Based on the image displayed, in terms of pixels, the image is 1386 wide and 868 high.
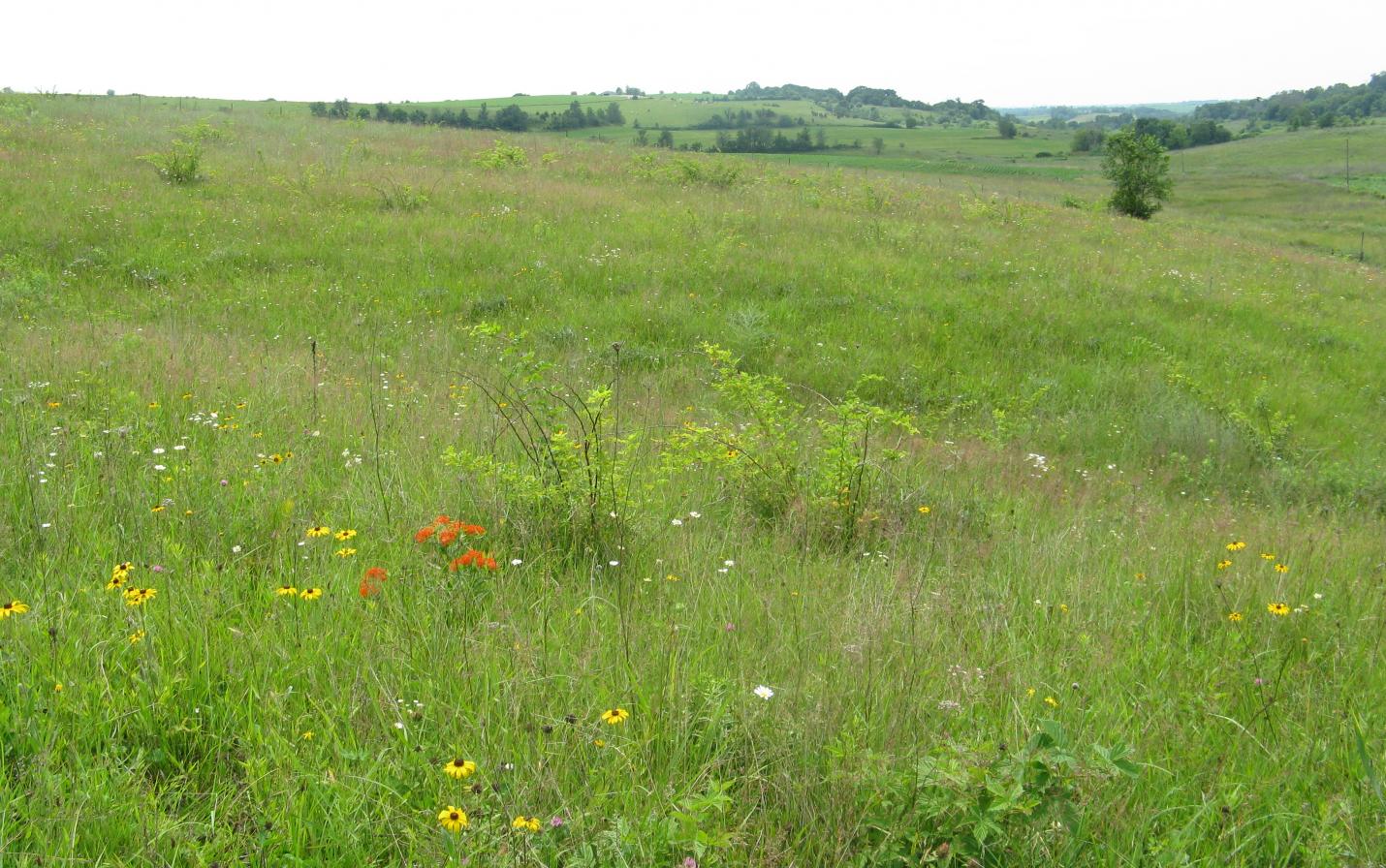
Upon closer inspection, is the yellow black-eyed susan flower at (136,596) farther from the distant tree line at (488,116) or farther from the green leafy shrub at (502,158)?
the distant tree line at (488,116)

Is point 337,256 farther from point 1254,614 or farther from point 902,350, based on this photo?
point 1254,614

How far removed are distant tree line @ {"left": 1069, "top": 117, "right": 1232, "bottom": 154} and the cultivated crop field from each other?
88.8 meters

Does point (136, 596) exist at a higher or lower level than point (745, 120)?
lower

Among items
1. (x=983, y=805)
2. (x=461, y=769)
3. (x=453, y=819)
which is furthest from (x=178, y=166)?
(x=983, y=805)

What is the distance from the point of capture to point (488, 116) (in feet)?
191

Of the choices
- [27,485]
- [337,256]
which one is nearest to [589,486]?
[27,485]

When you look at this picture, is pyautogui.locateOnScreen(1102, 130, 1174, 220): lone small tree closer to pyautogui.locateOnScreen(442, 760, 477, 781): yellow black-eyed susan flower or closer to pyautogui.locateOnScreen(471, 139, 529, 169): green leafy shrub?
pyautogui.locateOnScreen(471, 139, 529, 169): green leafy shrub

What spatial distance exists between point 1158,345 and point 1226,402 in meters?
1.66

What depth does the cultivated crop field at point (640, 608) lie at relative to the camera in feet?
6.75

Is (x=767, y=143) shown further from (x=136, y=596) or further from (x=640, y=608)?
(x=136, y=596)

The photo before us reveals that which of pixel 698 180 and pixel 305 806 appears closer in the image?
pixel 305 806

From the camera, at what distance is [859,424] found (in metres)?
4.69

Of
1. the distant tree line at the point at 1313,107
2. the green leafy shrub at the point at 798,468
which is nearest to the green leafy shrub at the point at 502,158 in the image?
the green leafy shrub at the point at 798,468

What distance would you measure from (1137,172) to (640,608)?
36.9 meters
